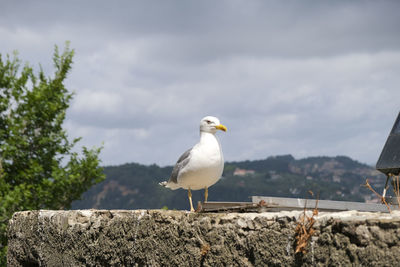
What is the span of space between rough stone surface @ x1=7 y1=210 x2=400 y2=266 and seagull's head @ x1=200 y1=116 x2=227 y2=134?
0.91 meters

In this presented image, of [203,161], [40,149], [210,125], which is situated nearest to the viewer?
[203,161]

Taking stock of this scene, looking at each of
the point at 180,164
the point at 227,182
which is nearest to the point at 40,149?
the point at 180,164

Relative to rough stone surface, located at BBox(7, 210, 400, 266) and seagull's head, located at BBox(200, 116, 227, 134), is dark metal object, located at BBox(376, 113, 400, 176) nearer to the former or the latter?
A: rough stone surface, located at BBox(7, 210, 400, 266)

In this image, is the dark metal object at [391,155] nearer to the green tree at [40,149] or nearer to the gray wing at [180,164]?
the gray wing at [180,164]

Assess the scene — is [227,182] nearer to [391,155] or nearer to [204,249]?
[391,155]

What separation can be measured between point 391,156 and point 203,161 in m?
1.36

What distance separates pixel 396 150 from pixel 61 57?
12.7 m

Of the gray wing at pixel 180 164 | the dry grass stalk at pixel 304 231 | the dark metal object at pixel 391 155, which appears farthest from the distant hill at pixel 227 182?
the dry grass stalk at pixel 304 231

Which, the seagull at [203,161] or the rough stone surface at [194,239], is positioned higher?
the seagull at [203,161]

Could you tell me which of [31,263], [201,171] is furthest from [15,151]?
[201,171]

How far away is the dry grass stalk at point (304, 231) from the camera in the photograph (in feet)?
9.46

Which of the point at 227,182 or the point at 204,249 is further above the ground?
the point at 227,182

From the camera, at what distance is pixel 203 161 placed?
170 inches

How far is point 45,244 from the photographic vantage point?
4.89m
